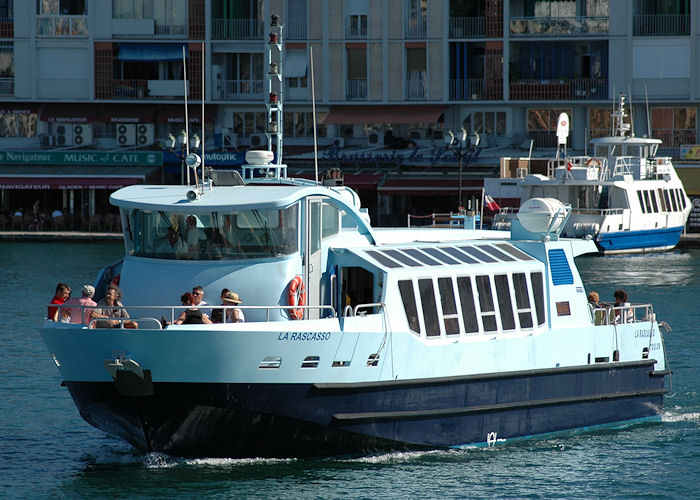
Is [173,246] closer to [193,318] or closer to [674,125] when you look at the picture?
[193,318]

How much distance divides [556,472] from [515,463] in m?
0.62

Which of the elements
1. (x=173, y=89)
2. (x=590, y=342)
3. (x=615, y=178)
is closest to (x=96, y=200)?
(x=173, y=89)

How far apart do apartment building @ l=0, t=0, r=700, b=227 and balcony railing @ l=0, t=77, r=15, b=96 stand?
0.05 meters

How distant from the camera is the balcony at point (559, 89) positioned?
6881 centimetres

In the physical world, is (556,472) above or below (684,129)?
below

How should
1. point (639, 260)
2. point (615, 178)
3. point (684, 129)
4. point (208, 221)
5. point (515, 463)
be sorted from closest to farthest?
point (208, 221) < point (515, 463) < point (639, 260) < point (615, 178) < point (684, 129)

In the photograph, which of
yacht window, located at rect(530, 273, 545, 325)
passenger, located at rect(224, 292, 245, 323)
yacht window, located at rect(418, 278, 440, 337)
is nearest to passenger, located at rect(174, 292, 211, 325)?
passenger, located at rect(224, 292, 245, 323)

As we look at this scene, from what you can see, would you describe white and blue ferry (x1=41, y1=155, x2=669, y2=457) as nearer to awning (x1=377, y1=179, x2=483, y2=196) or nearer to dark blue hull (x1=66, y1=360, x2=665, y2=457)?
dark blue hull (x1=66, y1=360, x2=665, y2=457)

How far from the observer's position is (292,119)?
7138 cm

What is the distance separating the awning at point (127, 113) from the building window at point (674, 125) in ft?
84.1

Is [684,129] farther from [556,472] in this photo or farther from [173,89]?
[556,472]

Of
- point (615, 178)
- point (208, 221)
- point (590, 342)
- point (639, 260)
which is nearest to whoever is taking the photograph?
point (208, 221)

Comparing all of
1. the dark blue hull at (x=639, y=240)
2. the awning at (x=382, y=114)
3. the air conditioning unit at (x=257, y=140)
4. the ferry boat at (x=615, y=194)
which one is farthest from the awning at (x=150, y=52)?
the dark blue hull at (x=639, y=240)

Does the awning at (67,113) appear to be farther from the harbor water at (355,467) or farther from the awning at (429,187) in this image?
the harbor water at (355,467)
